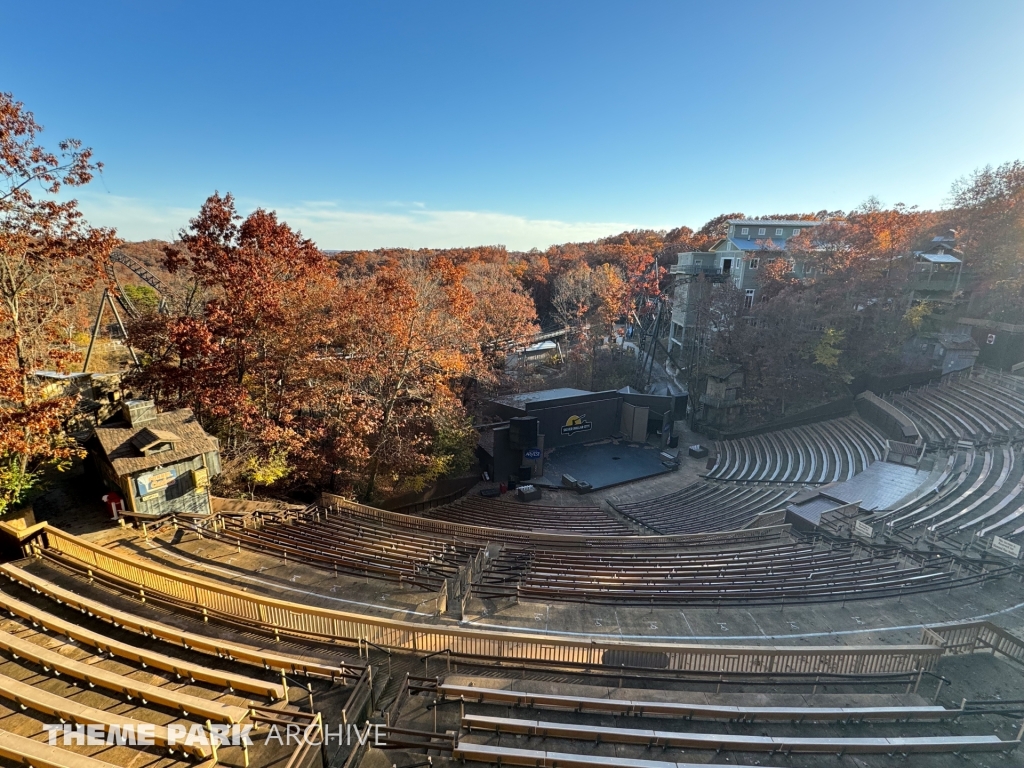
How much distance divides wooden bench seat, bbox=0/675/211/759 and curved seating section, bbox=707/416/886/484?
77.0 ft

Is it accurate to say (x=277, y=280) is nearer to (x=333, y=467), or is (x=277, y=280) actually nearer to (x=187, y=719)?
(x=333, y=467)

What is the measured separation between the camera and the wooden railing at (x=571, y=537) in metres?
14.9

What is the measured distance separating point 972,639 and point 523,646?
Result: 8.63 m

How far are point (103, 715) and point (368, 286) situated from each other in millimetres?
21377

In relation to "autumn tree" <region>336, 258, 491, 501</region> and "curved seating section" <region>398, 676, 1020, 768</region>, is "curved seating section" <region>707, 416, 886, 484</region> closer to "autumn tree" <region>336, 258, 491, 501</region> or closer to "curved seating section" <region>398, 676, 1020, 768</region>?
"autumn tree" <region>336, 258, 491, 501</region>

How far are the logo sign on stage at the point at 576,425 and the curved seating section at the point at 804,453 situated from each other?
302 inches

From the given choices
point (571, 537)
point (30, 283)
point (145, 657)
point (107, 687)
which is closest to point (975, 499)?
point (571, 537)

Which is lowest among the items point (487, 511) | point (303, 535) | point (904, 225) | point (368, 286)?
point (487, 511)

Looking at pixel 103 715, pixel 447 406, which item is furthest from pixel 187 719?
pixel 447 406

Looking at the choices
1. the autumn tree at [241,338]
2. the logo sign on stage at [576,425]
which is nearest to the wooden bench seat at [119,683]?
the autumn tree at [241,338]

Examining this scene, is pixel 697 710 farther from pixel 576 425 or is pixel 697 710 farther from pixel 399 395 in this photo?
pixel 576 425

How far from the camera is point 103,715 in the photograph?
533 centimetres

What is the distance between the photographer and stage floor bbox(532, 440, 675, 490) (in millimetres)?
23672

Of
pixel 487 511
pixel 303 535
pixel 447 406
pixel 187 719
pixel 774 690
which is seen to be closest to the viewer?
pixel 187 719
